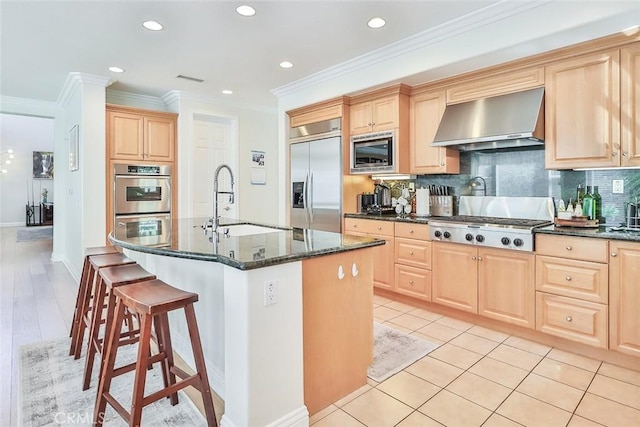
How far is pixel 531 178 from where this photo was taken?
3229 mm

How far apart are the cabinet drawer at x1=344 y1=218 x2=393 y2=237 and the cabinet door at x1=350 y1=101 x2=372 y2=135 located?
1.04 m

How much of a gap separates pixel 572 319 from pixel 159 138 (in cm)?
504

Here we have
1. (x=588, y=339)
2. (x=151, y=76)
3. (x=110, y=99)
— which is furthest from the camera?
(x=110, y=99)

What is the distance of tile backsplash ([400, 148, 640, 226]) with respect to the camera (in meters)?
2.77

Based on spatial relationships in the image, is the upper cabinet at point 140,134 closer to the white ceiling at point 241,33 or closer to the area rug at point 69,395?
the white ceiling at point 241,33

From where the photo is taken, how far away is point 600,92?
8.45ft

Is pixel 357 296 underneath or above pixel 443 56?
underneath

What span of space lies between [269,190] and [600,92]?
181 inches

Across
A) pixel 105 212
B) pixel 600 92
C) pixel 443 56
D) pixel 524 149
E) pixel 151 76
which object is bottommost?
pixel 105 212

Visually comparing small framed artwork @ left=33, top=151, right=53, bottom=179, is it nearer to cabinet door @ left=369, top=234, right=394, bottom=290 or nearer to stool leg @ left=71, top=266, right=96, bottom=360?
stool leg @ left=71, top=266, right=96, bottom=360

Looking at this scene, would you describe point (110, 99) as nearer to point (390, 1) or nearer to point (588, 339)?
point (390, 1)

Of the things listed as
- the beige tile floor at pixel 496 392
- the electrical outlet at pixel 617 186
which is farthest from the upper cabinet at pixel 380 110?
the beige tile floor at pixel 496 392

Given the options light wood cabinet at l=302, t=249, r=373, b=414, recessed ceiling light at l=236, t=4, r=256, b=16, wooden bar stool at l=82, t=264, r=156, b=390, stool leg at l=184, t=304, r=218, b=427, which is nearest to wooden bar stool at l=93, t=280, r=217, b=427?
stool leg at l=184, t=304, r=218, b=427

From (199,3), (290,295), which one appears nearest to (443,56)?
(199,3)
